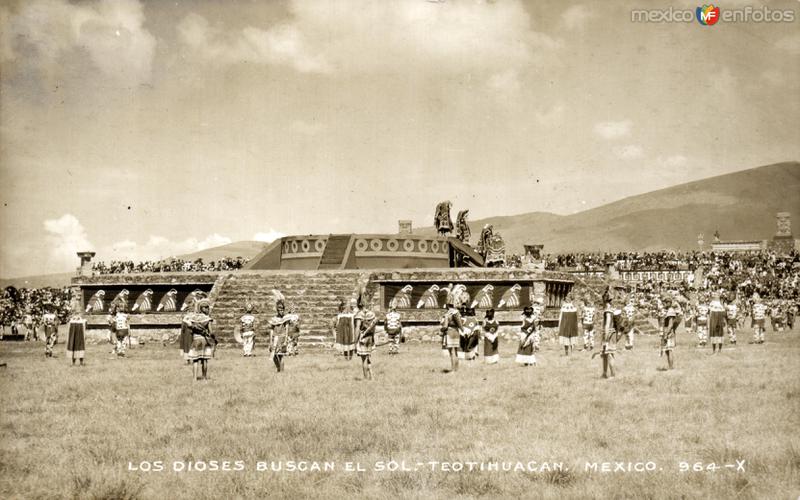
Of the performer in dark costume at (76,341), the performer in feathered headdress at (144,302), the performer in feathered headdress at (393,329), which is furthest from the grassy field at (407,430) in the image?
the performer in feathered headdress at (144,302)

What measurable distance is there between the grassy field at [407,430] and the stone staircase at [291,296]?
267 inches

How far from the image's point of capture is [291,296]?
2469 centimetres

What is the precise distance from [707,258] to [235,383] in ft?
152

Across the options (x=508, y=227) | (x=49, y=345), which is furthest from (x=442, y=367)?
(x=508, y=227)

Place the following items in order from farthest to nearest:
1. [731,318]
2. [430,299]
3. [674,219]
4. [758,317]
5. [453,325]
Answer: [674,219]
[430,299]
[731,318]
[758,317]
[453,325]

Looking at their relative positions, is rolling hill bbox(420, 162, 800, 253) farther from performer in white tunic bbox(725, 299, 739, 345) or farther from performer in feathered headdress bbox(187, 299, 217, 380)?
performer in feathered headdress bbox(187, 299, 217, 380)

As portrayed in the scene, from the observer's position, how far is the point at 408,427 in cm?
945

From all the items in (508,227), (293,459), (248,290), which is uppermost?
(508,227)

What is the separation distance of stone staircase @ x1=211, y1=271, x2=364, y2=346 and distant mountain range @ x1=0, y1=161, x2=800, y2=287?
68.6m

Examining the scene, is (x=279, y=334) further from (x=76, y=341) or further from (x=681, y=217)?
(x=681, y=217)

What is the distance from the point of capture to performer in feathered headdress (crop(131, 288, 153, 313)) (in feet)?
87.2

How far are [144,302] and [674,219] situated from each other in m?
103

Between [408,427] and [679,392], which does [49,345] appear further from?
[679,392]

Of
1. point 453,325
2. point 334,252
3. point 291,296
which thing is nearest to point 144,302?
point 291,296
